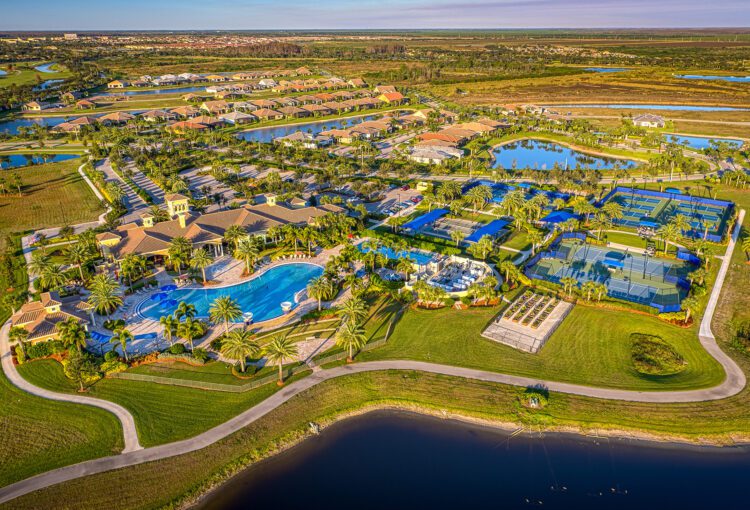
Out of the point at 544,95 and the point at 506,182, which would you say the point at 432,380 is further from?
the point at 544,95

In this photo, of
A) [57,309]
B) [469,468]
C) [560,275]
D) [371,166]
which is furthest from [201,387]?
[371,166]

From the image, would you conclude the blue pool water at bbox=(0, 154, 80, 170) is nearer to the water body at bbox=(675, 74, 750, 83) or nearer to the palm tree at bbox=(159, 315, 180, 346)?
the palm tree at bbox=(159, 315, 180, 346)

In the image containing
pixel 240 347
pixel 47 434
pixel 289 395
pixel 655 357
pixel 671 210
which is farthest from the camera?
pixel 671 210

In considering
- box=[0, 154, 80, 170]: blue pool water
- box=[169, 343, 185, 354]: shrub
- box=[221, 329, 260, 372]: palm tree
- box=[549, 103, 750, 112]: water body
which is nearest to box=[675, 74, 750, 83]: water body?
box=[549, 103, 750, 112]: water body

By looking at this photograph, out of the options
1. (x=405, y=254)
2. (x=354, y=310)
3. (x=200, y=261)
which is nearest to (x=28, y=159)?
(x=200, y=261)

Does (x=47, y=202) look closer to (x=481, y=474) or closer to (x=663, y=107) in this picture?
(x=481, y=474)
